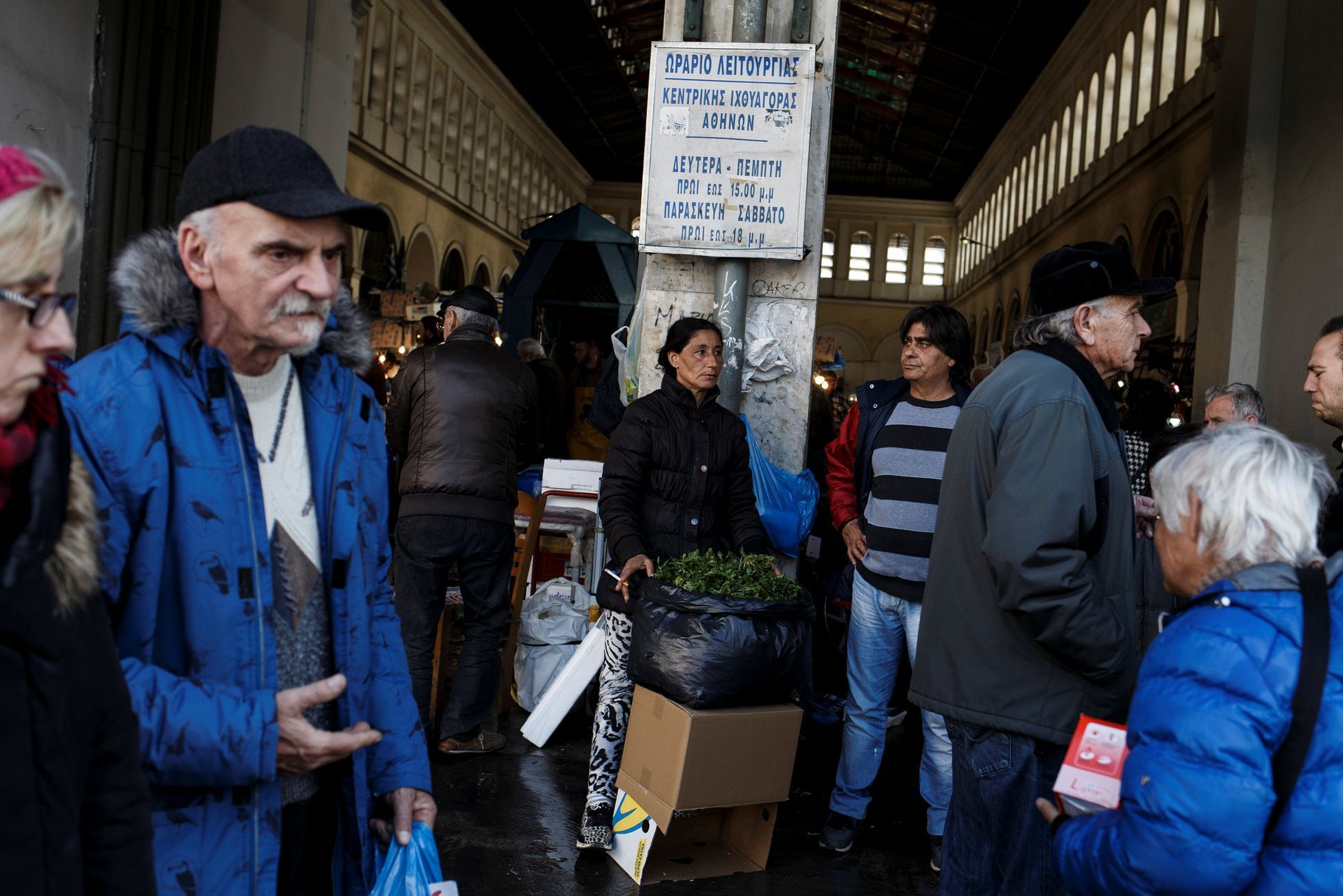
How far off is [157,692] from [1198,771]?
58.6 inches

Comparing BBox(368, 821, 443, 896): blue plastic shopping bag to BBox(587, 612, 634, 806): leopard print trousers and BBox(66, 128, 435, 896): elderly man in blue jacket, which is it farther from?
BBox(587, 612, 634, 806): leopard print trousers

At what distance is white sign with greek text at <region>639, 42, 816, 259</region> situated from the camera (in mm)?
5051

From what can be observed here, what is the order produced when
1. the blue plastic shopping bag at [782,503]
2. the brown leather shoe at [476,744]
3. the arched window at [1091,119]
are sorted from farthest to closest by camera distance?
the arched window at [1091,119]
the brown leather shoe at [476,744]
the blue plastic shopping bag at [782,503]

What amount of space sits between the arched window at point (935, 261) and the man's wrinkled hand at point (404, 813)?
42.3m

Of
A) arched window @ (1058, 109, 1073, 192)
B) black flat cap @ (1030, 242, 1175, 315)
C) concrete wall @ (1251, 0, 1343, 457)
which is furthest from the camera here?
arched window @ (1058, 109, 1073, 192)

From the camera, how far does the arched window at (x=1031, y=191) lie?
27.6 metres

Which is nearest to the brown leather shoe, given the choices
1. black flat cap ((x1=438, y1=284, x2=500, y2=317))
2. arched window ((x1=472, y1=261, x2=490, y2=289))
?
black flat cap ((x1=438, y1=284, x2=500, y2=317))

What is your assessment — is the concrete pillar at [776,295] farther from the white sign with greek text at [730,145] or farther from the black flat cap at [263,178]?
the black flat cap at [263,178]

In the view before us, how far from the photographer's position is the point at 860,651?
13.9 feet

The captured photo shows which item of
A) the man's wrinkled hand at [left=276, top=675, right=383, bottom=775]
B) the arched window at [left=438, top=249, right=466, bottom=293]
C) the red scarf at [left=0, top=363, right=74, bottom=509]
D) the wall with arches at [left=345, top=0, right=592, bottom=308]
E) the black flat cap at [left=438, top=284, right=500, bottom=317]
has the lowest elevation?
the man's wrinkled hand at [left=276, top=675, right=383, bottom=775]

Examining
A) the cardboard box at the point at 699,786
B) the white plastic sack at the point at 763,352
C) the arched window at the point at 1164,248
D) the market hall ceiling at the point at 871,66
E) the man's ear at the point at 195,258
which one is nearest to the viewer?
the man's ear at the point at 195,258

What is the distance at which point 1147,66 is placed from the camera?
18.7 m

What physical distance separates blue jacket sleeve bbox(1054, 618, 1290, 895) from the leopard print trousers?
2.39 meters

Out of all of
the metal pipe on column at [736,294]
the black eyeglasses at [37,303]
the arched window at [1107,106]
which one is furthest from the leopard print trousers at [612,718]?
the arched window at [1107,106]
